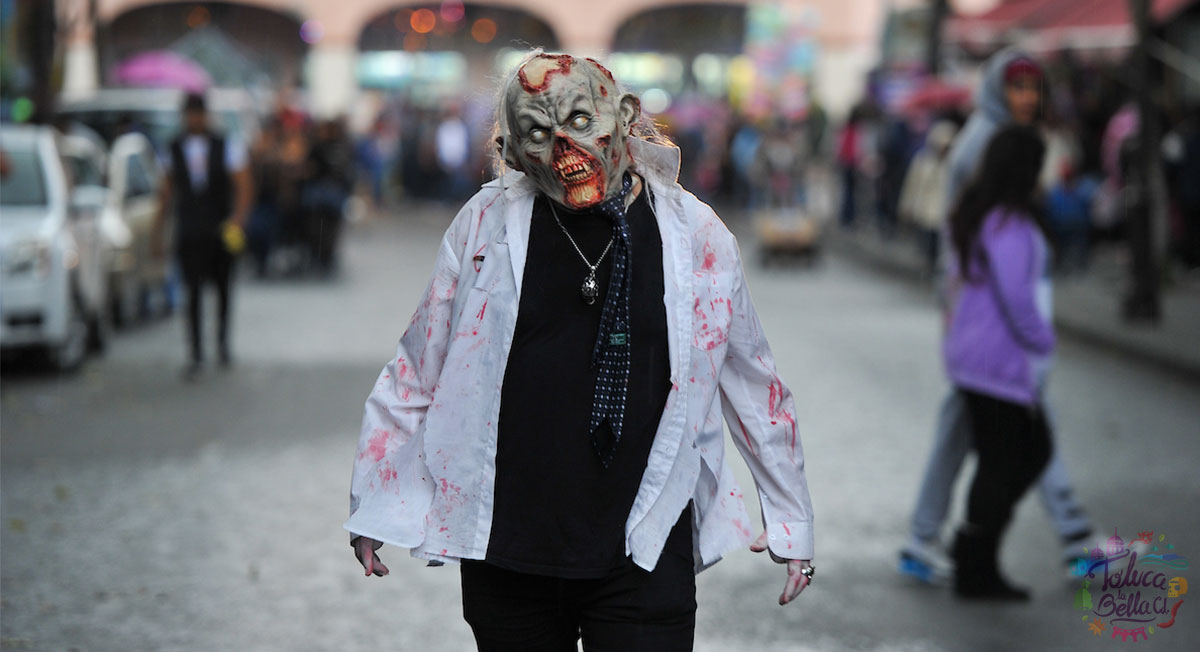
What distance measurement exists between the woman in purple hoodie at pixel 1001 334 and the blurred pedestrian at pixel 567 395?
8.72ft

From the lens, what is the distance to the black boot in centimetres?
578

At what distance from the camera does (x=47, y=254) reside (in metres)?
11.3

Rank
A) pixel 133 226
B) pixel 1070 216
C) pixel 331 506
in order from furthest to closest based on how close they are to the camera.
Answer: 1. pixel 1070 216
2. pixel 133 226
3. pixel 331 506

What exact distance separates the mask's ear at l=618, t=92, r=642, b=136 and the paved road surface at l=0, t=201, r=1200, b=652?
99.3 inches

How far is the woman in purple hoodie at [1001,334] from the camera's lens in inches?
221

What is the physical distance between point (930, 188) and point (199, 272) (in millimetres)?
9751

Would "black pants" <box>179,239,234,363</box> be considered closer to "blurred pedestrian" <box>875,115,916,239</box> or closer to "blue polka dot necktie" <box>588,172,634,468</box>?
"blue polka dot necktie" <box>588,172,634,468</box>

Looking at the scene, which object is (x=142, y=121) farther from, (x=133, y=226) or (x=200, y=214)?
(x=200, y=214)

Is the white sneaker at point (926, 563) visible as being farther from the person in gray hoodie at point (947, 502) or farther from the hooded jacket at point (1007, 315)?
the hooded jacket at point (1007, 315)

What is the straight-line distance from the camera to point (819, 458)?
8.49 metres

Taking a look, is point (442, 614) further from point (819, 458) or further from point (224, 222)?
point (224, 222)

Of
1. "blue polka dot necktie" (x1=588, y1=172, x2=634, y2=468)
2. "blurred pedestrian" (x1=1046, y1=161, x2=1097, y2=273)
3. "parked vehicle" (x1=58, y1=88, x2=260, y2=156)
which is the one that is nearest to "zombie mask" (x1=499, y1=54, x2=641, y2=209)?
"blue polka dot necktie" (x1=588, y1=172, x2=634, y2=468)

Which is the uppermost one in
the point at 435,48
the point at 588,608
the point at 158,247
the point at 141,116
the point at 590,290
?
the point at 590,290

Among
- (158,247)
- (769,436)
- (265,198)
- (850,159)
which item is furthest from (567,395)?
(850,159)
